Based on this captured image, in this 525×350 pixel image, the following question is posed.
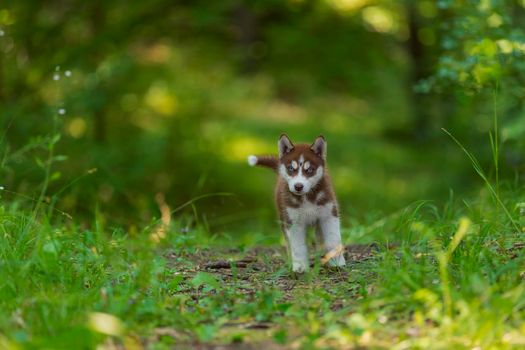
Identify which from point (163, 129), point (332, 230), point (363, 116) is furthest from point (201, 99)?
point (363, 116)

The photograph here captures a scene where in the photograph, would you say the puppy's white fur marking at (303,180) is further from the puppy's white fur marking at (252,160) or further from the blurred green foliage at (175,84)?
the blurred green foliage at (175,84)

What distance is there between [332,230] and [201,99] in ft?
19.0

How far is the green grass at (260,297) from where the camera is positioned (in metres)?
3.54

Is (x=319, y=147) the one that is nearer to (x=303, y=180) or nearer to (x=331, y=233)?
(x=303, y=180)

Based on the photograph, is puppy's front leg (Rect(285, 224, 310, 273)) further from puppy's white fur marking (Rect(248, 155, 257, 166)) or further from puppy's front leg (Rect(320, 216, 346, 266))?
puppy's white fur marking (Rect(248, 155, 257, 166))

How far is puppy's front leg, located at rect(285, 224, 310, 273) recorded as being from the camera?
5.13 meters

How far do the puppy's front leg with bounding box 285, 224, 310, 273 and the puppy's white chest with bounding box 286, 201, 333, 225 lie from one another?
0.05 m

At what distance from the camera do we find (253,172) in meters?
14.4

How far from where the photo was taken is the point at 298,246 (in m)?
5.22

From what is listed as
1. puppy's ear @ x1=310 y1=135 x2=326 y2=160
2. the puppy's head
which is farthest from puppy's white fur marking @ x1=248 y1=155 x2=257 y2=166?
puppy's ear @ x1=310 y1=135 x2=326 y2=160

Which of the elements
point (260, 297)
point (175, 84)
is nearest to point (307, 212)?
point (260, 297)

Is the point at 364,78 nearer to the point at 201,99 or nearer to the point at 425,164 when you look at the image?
the point at 201,99

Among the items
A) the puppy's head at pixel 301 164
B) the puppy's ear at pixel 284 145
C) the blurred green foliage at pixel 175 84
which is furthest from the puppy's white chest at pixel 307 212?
the blurred green foliage at pixel 175 84

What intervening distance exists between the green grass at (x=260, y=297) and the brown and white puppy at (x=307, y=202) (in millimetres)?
232
